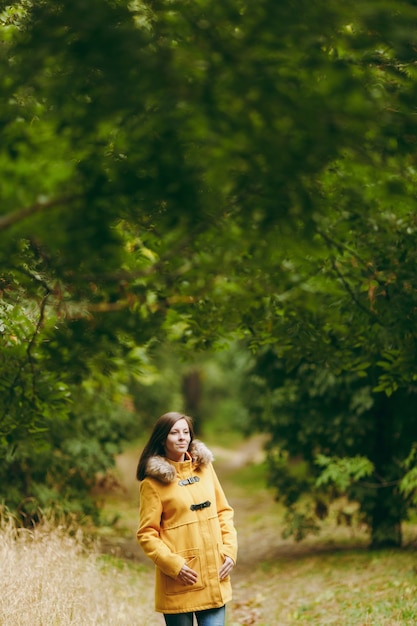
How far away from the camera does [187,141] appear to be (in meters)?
2.42

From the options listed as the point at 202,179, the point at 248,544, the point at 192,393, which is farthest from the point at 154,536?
the point at 192,393

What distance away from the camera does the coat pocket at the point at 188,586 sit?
4.27 meters

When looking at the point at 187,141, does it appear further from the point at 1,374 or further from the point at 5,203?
the point at 1,374

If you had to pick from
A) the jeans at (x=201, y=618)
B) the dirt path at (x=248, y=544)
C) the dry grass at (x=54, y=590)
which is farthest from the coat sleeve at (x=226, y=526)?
the dirt path at (x=248, y=544)

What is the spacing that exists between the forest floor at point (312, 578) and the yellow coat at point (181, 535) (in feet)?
8.78

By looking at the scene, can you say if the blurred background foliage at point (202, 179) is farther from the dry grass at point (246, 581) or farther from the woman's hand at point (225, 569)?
the dry grass at point (246, 581)

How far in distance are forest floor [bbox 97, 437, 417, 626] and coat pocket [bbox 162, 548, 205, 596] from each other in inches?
108

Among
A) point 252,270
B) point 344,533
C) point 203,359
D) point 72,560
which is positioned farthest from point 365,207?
point 203,359

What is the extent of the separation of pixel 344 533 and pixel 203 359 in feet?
37.2

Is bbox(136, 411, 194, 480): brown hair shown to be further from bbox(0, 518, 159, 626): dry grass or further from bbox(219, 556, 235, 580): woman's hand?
bbox(0, 518, 159, 626): dry grass

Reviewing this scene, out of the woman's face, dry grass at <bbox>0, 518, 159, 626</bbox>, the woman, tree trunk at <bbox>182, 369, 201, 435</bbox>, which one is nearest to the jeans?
the woman

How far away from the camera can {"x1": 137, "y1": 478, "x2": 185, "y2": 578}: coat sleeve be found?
4.23 m

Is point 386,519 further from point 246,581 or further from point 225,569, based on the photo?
point 225,569

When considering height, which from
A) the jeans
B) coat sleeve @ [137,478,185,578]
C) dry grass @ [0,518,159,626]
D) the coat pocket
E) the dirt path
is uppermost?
coat sleeve @ [137,478,185,578]
